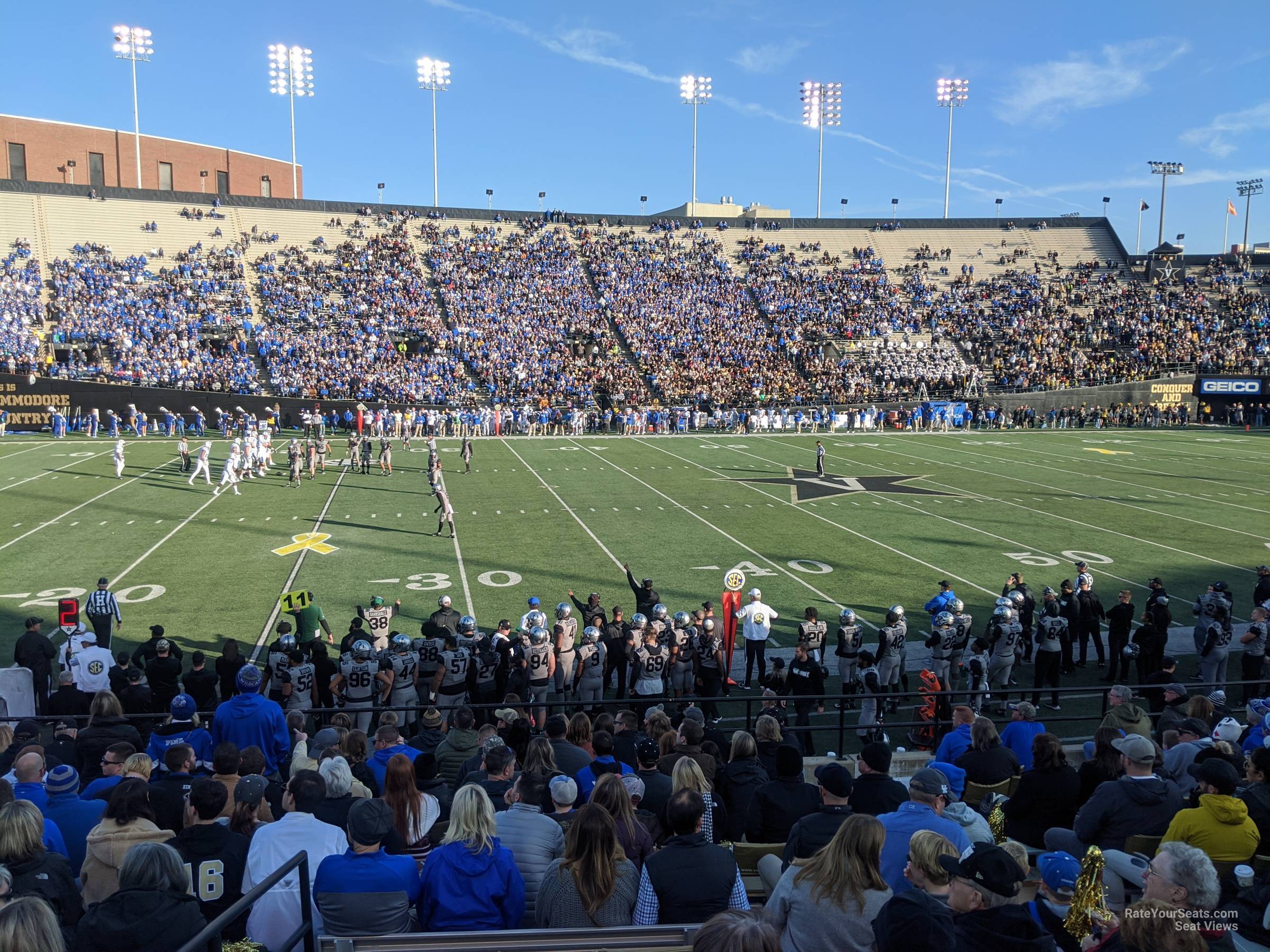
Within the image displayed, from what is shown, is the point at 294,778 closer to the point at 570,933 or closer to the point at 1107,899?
the point at 570,933

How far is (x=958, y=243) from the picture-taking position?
71.6m

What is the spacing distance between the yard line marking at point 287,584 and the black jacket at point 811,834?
33.3ft

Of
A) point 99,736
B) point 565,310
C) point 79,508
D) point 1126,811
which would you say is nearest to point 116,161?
point 565,310

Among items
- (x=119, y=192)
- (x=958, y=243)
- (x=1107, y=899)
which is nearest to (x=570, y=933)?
(x=1107, y=899)

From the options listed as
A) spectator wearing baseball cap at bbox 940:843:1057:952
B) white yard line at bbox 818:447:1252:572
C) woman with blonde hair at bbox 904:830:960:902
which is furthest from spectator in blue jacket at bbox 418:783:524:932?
white yard line at bbox 818:447:1252:572

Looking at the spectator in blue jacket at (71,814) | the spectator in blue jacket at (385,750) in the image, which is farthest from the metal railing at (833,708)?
the spectator in blue jacket at (71,814)

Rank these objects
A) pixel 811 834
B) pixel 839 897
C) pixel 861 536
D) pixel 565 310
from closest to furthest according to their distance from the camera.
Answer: pixel 839 897, pixel 811 834, pixel 861 536, pixel 565 310

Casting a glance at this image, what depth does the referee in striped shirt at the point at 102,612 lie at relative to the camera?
12.5 meters

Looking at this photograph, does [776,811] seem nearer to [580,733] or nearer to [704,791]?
[704,791]

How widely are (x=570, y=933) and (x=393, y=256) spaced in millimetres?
59416

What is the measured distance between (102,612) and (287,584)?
4.42 meters

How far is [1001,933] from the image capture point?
11.2 feet

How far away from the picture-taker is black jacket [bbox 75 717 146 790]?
24.3 feet

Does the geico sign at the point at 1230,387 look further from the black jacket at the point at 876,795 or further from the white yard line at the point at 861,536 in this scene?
the black jacket at the point at 876,795
